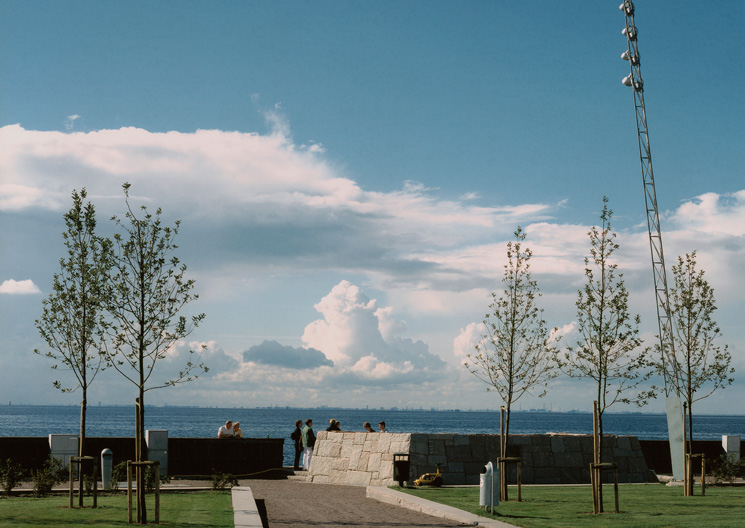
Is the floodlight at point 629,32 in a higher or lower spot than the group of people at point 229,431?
higher

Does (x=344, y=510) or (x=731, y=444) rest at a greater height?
(x=731, y=444)

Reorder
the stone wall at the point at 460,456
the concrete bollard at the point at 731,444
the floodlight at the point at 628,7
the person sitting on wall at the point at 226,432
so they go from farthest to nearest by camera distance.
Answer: the floodlight at the point at 628,7 → the concrete bollard at the point at 731,444 → the person sitting on wall at the point at 226,432 → the stone wall at the point at 460,456

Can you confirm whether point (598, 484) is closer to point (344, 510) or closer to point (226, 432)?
point (344, 510)

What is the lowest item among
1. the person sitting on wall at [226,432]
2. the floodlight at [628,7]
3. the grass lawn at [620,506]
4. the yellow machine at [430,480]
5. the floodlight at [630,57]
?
the yellow machine at [430,480]

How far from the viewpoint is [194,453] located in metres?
25.4

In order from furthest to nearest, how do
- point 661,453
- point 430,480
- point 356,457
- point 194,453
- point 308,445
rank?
point 661,453 < point 308,445 < point 194,453 < point 356,457 < point 430,480

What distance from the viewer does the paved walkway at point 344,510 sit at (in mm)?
Answer: 14266

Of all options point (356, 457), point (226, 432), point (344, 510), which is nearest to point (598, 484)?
point (344, 510)

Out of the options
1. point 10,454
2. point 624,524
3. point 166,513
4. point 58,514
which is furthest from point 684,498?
point 10,454

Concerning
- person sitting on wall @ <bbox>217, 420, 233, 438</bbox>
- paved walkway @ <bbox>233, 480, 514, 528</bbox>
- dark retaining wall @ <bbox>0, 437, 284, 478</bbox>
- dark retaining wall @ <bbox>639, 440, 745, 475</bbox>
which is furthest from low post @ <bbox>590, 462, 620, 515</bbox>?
person sitting on wall @ <bbox>217, 420, 233, 438</bbox>

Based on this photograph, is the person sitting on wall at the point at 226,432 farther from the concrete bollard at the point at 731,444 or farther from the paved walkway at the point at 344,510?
the concrete bollard at the point at 731,444

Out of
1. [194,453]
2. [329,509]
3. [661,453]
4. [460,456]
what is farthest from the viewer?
[661,453]

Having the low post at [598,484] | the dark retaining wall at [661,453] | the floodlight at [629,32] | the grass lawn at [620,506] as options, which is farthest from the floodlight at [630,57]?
the low post at [598,484]

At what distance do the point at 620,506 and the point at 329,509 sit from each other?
18.7ft
